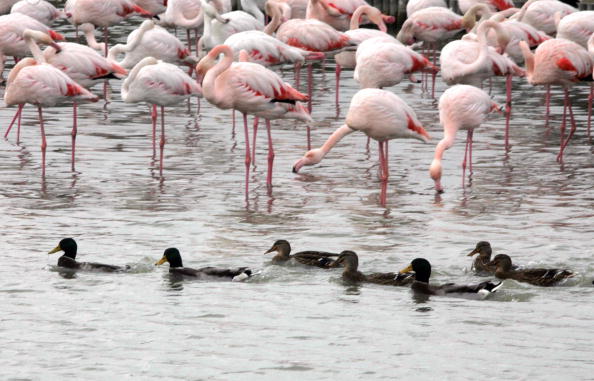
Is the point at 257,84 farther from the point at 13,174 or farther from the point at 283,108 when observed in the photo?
the point at 13,174

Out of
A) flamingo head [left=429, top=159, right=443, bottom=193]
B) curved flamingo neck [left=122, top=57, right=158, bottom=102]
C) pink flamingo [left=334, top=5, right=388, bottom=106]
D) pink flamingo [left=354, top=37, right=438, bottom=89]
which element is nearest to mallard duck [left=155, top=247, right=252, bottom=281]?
flamingo head [left=429, top=159, right=443, bottom=193]

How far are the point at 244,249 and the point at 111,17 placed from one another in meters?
11.3

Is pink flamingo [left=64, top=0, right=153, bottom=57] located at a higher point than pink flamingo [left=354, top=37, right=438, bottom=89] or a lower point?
higher

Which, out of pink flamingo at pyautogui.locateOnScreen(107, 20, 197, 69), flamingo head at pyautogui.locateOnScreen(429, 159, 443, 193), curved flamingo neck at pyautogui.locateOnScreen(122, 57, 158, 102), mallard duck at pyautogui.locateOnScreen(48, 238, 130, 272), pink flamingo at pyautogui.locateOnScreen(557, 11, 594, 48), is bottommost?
mallard duck at pyautogui.locateOnScreen(48, 238, 130, 272)

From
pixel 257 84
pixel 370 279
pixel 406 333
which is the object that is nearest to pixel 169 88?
pixel 257 84

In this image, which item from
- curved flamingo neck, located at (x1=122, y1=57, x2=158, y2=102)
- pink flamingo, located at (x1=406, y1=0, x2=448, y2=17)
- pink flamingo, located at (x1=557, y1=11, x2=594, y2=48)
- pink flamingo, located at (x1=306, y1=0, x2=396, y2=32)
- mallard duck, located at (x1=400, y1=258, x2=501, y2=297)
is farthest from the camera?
pink flamingo, located at (x1=406, y1=0, x2=448, y2=17)

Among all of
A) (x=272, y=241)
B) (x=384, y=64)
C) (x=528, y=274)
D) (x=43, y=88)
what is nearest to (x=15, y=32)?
(x=43, y=88)

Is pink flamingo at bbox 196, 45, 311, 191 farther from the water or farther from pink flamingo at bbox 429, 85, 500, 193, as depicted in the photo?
pink flamingo at bbox 429, 85, 500, 193

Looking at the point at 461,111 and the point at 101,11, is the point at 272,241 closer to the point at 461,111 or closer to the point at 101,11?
the point at 461,111

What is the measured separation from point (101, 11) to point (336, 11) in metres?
3.86

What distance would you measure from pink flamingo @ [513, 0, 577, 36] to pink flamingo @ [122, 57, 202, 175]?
7.35 metres

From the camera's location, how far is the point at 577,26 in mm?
19672

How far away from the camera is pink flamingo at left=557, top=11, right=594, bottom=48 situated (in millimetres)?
19688

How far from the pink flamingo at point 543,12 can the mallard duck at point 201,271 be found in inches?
463
